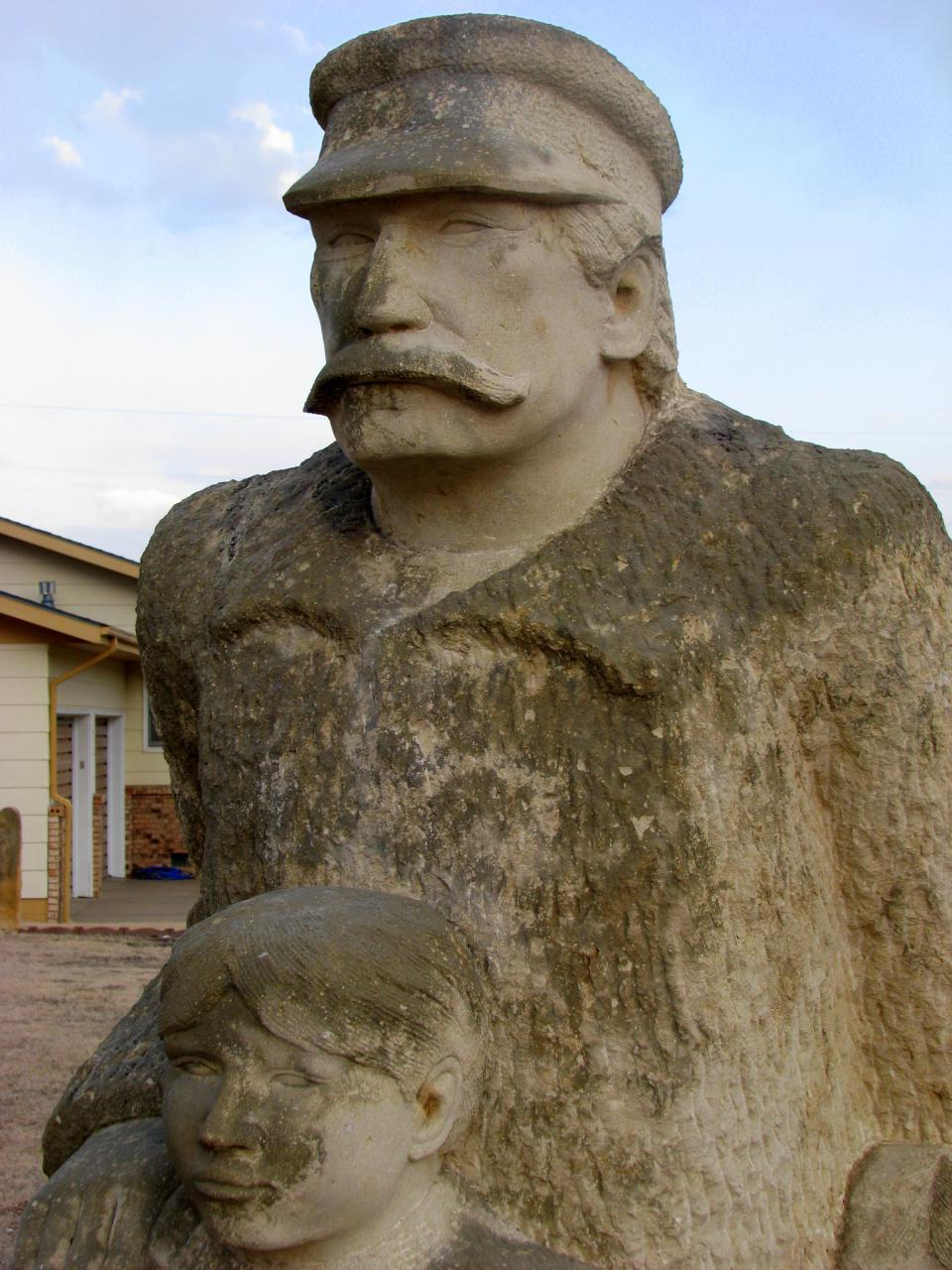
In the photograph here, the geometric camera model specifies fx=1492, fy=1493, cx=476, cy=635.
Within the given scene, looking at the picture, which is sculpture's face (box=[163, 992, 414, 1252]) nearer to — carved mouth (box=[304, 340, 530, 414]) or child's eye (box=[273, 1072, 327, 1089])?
child's eye (box=[273, 1072, 327, 1089])

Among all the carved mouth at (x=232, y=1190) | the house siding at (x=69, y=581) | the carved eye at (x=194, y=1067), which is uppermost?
the house siding at (x=69, y=581)

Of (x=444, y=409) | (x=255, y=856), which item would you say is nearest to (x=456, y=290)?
(x=444, y=409)

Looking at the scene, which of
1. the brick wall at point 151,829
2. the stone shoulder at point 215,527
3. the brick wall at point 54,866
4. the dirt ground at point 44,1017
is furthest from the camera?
the brick wall at point 151,829

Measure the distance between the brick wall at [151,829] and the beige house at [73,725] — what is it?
11 mm

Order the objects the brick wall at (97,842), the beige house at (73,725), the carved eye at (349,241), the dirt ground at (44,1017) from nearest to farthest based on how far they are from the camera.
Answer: the carved eye at (349,241) → the dirt ground at (44,1017) → the beige house at (73,725) → the brick wall at (97,842)

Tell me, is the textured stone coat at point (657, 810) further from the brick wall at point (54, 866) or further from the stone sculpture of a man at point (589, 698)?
the brick wall at point (54, 866)

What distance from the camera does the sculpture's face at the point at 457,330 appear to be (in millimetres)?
2205

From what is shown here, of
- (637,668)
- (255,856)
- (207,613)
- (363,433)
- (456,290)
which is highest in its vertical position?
(456,290)

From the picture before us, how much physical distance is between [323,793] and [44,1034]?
6.06 m

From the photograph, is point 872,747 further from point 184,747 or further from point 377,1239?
point 184,747

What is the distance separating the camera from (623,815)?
2.11 meters

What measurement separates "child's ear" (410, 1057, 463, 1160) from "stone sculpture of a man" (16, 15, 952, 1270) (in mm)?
209

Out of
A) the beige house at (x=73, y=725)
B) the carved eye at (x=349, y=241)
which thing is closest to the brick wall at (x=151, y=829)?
the beige house at (x=73, y=725)

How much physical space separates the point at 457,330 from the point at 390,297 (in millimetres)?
111
